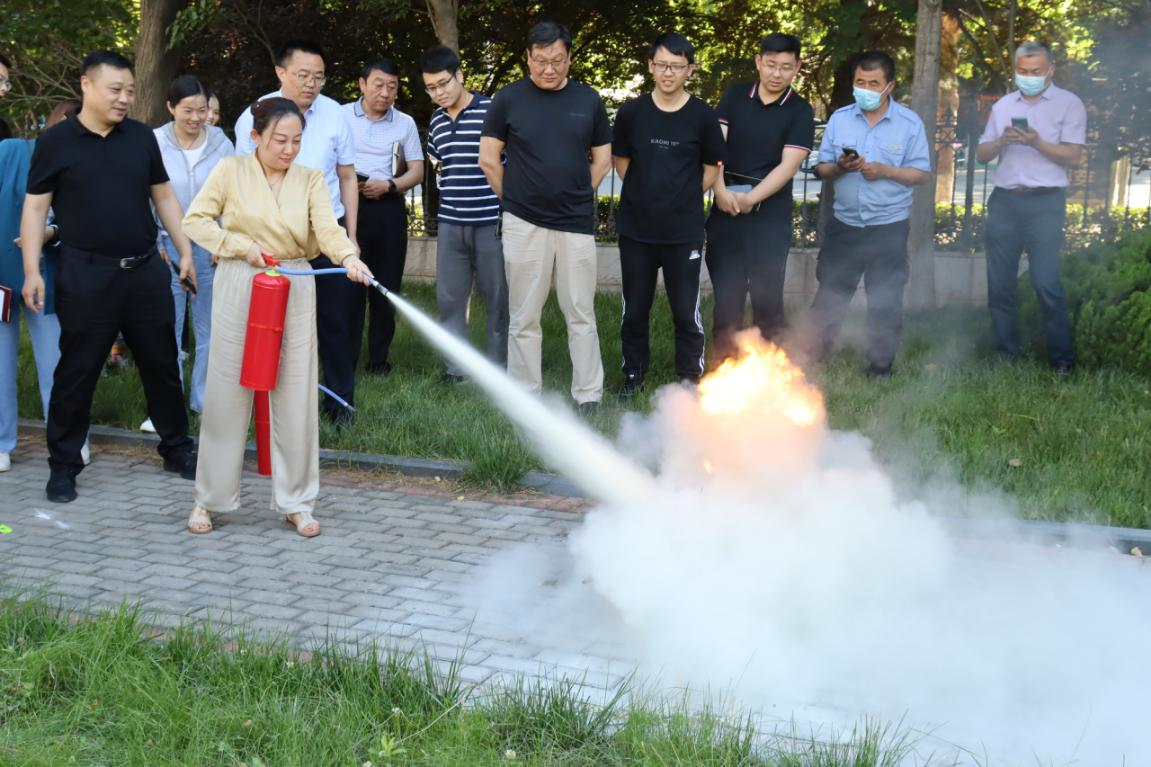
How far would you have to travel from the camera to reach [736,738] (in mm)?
3838

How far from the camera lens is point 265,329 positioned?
6027mm

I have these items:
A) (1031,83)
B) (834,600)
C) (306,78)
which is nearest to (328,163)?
(306,78)

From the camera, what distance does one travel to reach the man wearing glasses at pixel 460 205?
353 inches

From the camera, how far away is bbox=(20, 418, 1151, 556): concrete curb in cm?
609

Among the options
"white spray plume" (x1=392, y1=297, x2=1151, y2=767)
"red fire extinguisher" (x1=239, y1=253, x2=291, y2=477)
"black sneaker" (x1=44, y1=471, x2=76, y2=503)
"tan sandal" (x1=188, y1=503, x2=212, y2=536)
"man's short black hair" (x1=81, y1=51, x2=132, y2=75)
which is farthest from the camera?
"black sneaker" (x1=44, y1=471, x2=76, y2=503)

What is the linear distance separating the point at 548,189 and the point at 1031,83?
12.0 ft

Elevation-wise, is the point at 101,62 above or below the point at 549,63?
below

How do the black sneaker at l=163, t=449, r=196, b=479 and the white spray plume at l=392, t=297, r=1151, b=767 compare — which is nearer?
the white spray plume at l=392, t=297, r=1151, b=767

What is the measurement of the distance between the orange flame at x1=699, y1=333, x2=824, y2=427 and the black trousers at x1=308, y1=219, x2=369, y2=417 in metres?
2.37

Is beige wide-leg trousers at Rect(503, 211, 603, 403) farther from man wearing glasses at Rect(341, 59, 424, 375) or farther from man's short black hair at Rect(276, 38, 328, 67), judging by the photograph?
man's short black hair at Rect(276, 38, 328, 67)

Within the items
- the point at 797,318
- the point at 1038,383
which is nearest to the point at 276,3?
the point at 797,318

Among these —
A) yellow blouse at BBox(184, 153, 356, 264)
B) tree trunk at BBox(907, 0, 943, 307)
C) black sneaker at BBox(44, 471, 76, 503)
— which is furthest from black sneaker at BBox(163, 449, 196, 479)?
tree trunk at BBox(907, 0, 943, 307)

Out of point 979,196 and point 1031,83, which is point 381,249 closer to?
point 1031,83

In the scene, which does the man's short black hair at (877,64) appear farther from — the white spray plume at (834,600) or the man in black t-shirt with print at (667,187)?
the white spray plume at (834,600)
